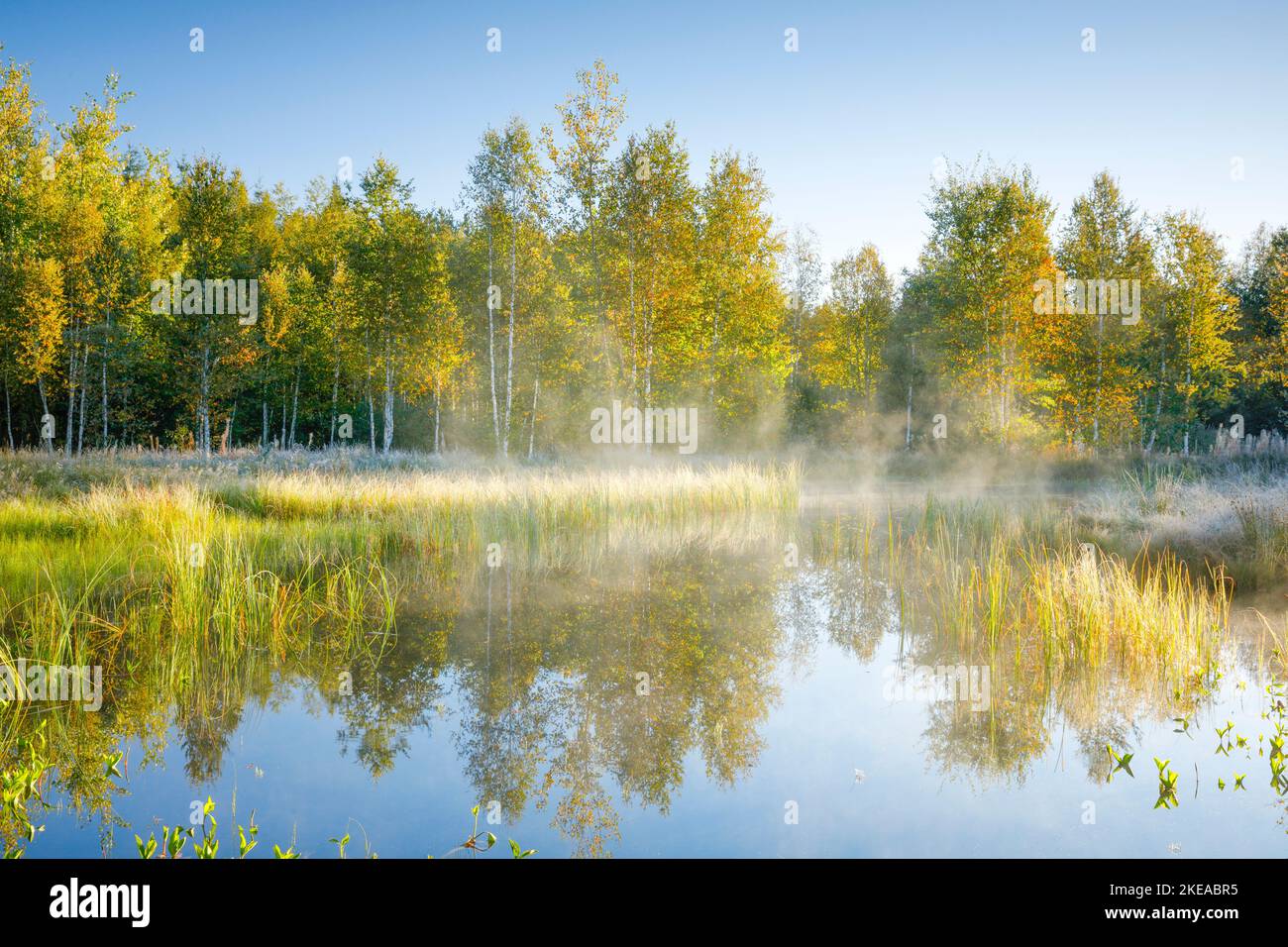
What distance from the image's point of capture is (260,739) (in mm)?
4199

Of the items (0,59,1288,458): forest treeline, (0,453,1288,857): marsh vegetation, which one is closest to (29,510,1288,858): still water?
(0,453,1288,857): marsh vegetation

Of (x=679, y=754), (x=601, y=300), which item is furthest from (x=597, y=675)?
(x=601, y=300)

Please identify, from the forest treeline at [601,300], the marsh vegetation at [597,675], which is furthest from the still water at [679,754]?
the forest treeline at [601,300]

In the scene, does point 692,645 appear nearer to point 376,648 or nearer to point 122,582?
point 376,648

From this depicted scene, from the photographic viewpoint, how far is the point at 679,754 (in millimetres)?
4090

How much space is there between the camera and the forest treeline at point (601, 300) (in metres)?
22.0

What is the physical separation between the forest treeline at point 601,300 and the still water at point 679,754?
17116 mm

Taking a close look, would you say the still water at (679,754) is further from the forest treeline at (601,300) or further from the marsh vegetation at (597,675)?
the forest treeline at (601,300)

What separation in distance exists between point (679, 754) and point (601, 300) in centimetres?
1969

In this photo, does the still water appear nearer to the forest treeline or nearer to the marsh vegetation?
the marsh vegetation

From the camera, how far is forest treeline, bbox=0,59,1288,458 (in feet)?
72.3

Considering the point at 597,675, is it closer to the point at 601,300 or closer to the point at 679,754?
the point at 679,754
